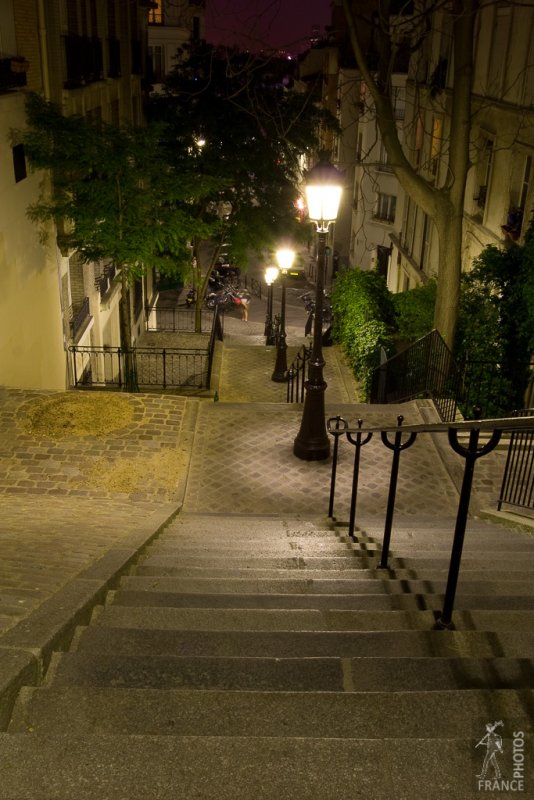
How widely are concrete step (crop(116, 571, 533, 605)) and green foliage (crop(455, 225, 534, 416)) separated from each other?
8871mm

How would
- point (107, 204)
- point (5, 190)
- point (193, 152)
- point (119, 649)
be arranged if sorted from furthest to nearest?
1. point (193, 152)
2. point (107, 204)
3. point (5, 190)
4. point (119, 649)

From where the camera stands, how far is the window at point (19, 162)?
39.5 ft

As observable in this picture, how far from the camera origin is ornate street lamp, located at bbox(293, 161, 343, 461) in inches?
340

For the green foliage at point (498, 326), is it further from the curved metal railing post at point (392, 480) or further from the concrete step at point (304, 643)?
the concrete step at point (304, 643)

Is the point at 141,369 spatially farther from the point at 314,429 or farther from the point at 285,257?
the point at 314,429

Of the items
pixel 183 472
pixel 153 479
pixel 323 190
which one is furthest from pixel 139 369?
pixel 323 190

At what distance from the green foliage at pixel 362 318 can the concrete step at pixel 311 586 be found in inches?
424

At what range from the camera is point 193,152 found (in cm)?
2089

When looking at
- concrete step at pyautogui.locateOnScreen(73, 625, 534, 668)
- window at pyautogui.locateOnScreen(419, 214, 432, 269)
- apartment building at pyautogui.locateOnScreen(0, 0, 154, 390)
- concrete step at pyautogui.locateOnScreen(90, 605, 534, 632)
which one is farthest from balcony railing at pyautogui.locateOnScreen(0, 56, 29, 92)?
window at pyautogui.locateOnScreen(419, 214, 432, 269)

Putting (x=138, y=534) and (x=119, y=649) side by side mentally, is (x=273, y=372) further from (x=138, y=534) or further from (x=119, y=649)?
(x=119, y=649)

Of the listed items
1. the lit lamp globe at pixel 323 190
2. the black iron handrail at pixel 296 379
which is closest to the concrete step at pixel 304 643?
the lit lamp globe at pixel 323 190

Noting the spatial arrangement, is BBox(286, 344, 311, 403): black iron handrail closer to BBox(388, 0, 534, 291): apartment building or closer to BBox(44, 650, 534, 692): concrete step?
BBox(388, 0, 534, 291): apartment building

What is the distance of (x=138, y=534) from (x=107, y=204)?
9.67 m

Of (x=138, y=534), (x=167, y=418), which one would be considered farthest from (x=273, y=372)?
(x=138, y=534)
